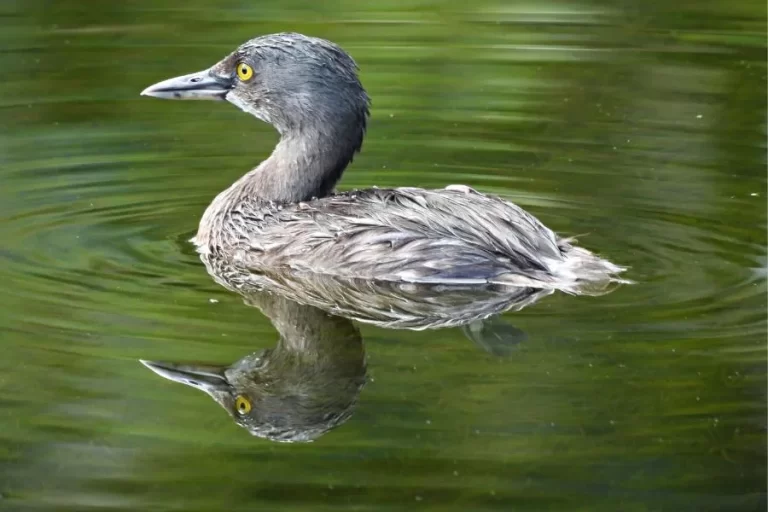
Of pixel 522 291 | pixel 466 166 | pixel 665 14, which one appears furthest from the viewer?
pixel 665 14

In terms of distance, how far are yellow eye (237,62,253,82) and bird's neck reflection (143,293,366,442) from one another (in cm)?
172

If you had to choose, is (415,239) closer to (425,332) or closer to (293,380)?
(425,332)

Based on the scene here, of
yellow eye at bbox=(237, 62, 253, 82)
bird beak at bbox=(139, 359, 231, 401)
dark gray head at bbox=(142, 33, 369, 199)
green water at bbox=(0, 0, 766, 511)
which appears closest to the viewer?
green water at bbox=(0, 0, 766, 511)

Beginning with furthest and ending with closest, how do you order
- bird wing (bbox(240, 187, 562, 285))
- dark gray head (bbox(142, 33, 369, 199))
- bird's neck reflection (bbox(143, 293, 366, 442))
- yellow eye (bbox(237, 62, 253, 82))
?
yellow eye (bbox(237, 62, 253, 82)) → dark gray head (bbox(142, 33, 369, 199)) → bird wing (bbox(240, 187, 562, 285)) → bird's neck reflection (bbox(143, 293, 366, 442))

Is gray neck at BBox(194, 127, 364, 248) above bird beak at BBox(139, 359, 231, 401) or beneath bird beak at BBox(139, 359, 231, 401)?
above

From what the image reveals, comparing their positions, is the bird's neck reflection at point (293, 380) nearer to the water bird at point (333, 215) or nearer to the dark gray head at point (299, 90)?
the water bird at point (333, 215)

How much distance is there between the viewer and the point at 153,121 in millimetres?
9648

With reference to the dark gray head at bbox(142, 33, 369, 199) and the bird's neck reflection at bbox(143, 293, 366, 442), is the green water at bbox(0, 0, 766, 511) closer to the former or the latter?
the bird's neck reflection at bbox(143, 293, 366, 442)

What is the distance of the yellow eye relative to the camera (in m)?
7.27

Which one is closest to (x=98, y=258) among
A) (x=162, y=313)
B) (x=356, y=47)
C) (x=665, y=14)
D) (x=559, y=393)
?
(x=162, y=313)

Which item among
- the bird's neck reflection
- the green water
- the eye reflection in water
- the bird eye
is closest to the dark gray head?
the green water

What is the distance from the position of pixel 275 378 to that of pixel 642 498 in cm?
147

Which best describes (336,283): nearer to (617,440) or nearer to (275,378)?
(275,378)

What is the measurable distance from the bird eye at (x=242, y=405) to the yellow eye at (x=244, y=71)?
8.32 feet
